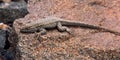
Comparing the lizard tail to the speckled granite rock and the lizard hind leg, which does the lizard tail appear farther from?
the speckled granite rock

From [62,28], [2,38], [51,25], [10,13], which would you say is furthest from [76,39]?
[10,13]

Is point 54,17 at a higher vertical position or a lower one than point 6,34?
higher

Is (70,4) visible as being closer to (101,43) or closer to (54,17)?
(54,17)

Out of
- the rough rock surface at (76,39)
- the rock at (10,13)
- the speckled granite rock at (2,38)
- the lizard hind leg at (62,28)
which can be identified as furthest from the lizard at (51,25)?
the rock at (10,13)

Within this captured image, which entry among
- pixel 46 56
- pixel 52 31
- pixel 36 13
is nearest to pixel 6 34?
pixel 36 13

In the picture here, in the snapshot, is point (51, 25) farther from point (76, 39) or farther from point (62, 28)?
point (76, 39)
